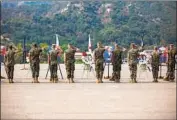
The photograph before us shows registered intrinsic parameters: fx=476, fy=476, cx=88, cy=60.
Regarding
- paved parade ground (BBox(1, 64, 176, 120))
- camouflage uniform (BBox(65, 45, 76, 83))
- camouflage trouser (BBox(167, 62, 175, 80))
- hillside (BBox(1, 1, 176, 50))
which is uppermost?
hillside (BBox(1, 1, 176, 50))

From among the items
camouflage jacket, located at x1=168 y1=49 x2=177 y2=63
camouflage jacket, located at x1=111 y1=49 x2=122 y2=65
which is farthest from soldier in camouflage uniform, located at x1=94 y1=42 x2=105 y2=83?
camouflage jacket, located at x1=168 y1=49 x2=177 y2=63

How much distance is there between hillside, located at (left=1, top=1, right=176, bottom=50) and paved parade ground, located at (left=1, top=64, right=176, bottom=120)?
18330 mm

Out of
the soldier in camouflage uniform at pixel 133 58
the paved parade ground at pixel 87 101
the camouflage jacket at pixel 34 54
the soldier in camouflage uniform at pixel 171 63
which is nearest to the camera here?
the paved parade ground at pixel 87 101

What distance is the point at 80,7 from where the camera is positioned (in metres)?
43.9

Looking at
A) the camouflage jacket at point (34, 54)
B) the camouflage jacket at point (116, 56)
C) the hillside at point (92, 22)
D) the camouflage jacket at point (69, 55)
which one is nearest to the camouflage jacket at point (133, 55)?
the camouflage jacket at point (116, 56)

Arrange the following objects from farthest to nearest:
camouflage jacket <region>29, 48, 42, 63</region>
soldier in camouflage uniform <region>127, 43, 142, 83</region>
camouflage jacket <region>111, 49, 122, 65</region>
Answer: camouflage jacket <region>111, 49, 122, 65</region> → soldier in camouflage uniform <region>127, 43, 142, 83</region> → camouflage jacket <region>29, 48, 42, 63</region>

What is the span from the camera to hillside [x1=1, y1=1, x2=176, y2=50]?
116 ft

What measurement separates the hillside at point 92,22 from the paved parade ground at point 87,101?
1833 cm

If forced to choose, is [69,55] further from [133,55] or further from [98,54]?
[133,55]

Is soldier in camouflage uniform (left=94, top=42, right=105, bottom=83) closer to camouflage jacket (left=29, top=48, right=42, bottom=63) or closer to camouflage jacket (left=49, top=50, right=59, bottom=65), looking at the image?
camouflage jacket (left=49, top=50, right=59, bottom=65)

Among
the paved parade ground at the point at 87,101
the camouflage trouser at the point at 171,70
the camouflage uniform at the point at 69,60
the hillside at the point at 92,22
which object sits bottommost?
the paved parade ground at the point at 87,101

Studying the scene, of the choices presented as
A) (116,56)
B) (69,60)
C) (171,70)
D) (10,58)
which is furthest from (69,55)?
(171,70)

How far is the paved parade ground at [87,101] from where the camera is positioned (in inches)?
371

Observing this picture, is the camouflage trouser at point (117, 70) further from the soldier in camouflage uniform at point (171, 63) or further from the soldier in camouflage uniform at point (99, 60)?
the soldier in camouflage uniform at point (171, 63)
